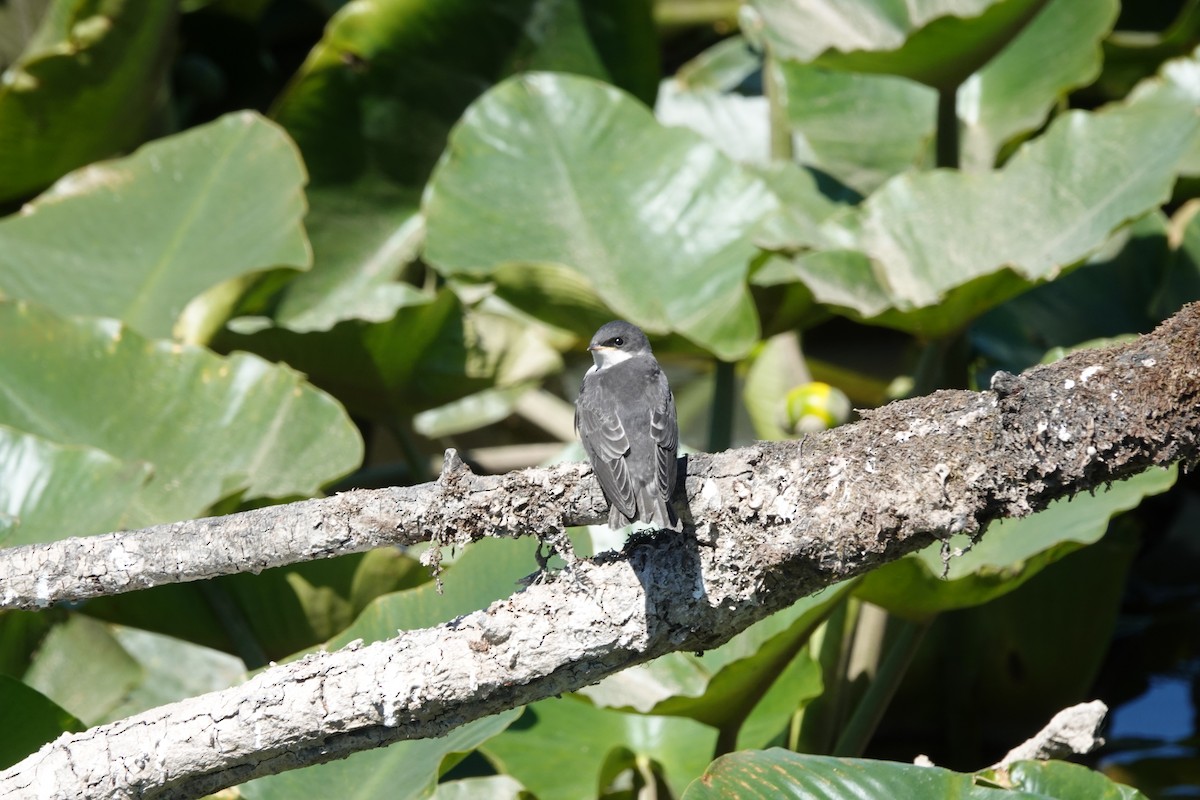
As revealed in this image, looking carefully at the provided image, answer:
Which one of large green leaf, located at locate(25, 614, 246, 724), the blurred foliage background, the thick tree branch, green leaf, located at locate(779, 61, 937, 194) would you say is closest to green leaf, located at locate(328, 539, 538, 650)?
the blurred foliage background

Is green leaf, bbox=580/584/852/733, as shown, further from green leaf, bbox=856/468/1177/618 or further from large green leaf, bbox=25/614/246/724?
large green leaf, bbox=25/614/246/724

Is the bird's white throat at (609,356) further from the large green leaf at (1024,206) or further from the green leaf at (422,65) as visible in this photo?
the green leaf at (422,65)

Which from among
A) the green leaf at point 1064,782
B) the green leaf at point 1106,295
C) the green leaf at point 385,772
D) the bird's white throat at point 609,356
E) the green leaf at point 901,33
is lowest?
the green leaf at point 385,772

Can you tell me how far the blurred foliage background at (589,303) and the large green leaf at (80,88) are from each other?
2cm

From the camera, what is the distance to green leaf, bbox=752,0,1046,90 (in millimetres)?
3346

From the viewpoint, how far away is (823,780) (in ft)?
6.63

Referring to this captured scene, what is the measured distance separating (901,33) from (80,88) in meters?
2.75

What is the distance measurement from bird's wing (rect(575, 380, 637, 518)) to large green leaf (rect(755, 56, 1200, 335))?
1168 mm

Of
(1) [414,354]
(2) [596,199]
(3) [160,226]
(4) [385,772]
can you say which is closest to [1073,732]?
(4) [385,772]

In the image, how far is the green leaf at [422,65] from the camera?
4.59 metres

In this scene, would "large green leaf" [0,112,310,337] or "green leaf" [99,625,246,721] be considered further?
"large green leaf" [0,112,310,337]

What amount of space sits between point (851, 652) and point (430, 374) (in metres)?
1.34

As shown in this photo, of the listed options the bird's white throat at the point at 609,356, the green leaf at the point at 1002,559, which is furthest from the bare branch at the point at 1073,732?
the bird's white throat at the point at 609,356

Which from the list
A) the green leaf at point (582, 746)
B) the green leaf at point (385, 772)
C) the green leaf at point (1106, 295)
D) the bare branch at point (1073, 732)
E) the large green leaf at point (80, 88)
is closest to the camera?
the bare branch at point (1073, 732)
